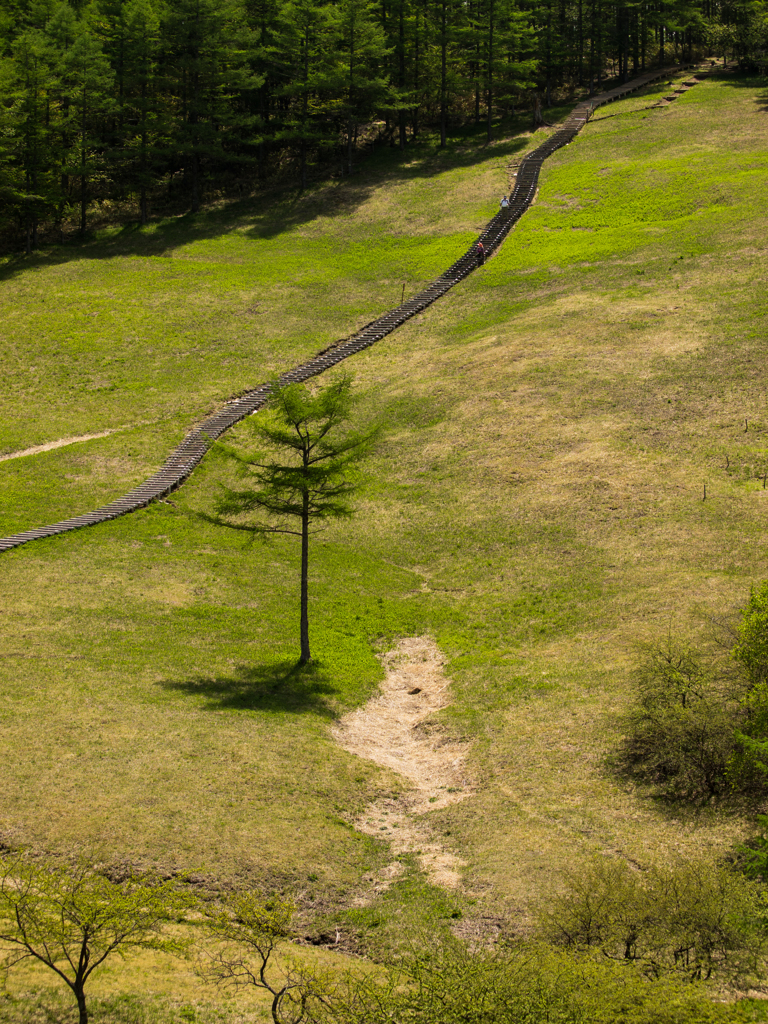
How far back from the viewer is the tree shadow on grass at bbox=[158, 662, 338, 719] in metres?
27.1

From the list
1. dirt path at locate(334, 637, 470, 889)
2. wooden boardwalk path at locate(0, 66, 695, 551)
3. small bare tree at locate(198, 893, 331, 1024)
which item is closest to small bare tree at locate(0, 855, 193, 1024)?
small bare tree at locate(198, 893, 331, 1024)

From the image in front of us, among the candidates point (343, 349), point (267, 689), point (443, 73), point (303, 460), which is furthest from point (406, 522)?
point (443, 73)

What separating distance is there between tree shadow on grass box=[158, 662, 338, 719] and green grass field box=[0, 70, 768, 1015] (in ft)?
0.51

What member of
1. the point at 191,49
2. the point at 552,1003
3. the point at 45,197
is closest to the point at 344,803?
the point at 552,1003

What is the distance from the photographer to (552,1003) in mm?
12172

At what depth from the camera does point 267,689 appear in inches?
1123

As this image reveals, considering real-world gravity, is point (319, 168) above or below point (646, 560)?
above

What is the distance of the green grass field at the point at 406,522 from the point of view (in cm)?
2080

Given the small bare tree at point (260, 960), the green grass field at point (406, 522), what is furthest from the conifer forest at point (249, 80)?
the small bare tree at point (260, 960)

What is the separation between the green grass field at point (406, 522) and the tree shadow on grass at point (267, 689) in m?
0.15

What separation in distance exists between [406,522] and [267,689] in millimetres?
14162

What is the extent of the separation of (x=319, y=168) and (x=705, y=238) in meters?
44.3

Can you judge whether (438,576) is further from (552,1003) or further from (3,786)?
(552,1003)

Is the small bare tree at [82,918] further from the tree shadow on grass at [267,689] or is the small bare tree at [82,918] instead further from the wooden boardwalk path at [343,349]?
the wooden boardwalk path at [343,349]
